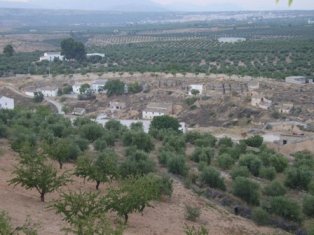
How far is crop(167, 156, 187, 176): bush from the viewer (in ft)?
94.8

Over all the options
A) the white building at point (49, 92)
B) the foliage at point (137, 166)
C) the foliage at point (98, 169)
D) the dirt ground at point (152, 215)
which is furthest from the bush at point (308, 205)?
the white building at point (49, 92)

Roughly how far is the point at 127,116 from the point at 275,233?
127ft

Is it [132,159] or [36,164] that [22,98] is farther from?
[36,164]

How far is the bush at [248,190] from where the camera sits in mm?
25969

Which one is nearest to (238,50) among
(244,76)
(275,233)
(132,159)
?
(244,76)

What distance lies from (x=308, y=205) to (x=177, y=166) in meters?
7.21

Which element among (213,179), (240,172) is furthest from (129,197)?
(240,172)

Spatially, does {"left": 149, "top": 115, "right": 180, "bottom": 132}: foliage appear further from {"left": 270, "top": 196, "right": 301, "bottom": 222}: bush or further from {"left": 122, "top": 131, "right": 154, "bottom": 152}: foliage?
{"left": 270, "top": 196, "right": 301, "bottom": 222}: bush

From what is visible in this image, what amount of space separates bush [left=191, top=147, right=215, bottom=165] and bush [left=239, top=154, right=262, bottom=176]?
187 centimetres

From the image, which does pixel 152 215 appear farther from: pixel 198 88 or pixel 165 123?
pixel 198 88

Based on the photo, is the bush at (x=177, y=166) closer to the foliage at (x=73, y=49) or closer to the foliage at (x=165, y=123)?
the foliage at (x=165, y=123)

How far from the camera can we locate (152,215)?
22.2 m

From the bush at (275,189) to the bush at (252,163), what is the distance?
→ 3.55 meters

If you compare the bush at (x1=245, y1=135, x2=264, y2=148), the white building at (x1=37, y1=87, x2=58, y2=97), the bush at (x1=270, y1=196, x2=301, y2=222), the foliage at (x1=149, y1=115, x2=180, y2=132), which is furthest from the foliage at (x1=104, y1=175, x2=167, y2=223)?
the white building at (x1=37, y1=87, x2=58, y2=97)
